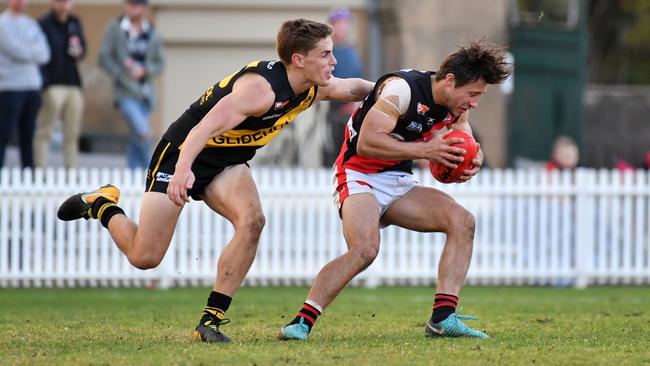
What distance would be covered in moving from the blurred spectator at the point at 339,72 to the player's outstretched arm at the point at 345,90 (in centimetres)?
665

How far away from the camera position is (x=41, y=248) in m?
14.4

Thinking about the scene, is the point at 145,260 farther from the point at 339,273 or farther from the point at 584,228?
the point at 584,228

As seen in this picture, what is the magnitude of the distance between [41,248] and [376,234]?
693cm

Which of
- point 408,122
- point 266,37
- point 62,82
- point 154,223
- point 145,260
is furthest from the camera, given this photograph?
point 266,37

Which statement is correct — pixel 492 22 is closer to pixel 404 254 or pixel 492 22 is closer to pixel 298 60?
pixel 404 254

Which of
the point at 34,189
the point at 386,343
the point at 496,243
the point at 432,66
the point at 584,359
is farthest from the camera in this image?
the point at 432,66

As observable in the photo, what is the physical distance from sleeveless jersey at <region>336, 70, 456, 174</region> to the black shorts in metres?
0.80

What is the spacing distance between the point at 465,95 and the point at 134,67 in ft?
25.5

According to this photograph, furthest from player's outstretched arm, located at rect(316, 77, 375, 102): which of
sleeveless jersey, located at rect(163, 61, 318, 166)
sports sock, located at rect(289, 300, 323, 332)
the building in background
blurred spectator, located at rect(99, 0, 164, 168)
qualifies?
the building in background

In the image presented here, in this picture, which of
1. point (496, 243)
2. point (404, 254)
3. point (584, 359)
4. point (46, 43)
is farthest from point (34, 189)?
point (584, 359)

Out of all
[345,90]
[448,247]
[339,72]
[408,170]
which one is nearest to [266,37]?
[339,72]

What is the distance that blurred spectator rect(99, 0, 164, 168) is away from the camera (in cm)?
1542

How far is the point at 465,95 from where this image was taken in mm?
8328

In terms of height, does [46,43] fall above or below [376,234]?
above
